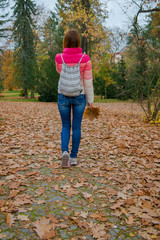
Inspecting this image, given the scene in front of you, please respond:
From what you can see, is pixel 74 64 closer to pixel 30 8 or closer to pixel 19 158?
pixel 19 158

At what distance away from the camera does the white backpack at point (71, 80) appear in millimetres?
3004

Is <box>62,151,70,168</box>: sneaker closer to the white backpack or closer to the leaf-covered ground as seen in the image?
the leaf-covered ground

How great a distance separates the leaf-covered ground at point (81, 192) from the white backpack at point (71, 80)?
1276 millimetres

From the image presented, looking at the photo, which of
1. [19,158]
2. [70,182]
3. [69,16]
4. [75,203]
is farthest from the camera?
[69,16]

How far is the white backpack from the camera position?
3.00m

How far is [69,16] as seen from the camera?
1150 cm

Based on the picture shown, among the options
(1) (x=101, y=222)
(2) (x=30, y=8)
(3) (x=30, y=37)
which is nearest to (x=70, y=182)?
(1) (x=101, y=222)

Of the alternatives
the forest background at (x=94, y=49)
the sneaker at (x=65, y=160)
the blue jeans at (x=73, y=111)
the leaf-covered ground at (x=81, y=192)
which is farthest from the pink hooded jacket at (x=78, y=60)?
the forest background at (x=94, y=49)

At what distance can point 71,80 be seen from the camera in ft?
9.87

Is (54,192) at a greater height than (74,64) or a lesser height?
lesser

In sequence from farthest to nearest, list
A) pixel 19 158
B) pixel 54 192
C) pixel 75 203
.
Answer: pixel 19 158
pixel 54 192
pixel 75 203

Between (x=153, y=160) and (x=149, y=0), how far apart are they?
20.6 ft

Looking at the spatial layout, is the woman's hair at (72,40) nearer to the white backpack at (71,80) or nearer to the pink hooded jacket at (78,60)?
the pink hooded jacket at (78,60)

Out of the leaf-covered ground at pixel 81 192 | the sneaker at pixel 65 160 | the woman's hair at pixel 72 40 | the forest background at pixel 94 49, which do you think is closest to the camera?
the leaf-covered ground at pixel 81 192
